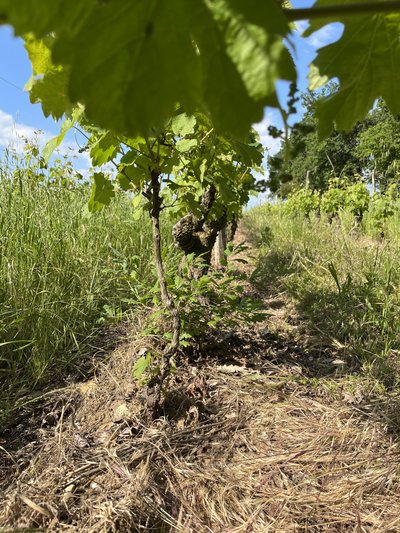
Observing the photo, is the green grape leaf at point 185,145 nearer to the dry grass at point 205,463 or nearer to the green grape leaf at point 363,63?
the green grape leaf at point 363,63

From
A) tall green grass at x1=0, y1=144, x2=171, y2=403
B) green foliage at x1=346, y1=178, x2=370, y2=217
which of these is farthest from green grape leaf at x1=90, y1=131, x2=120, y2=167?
green foliage at x1=346, y1=178, x2=370, y2=217

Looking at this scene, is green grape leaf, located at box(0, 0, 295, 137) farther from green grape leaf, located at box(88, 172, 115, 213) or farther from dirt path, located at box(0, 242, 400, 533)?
dirt path, located at box(0, 242, 400, 533)

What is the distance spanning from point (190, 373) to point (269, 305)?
1.63 meters

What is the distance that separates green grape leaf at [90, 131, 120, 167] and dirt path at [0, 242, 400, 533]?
3.57 feet

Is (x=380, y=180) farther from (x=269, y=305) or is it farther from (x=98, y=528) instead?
(x=98, y=528)

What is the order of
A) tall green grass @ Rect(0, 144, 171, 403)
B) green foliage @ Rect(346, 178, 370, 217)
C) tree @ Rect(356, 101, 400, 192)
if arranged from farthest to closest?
tree @ Rect(356, 101, 400, 192)
green foliage @ Rect(346, 178, 370, 217)
tall green grass @ Rect(0, 144, 171, 403)

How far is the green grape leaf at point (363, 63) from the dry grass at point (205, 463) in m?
1.29

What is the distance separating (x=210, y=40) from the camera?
0.93 feet

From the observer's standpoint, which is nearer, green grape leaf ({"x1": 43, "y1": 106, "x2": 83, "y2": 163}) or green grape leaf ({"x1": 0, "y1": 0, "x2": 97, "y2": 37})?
green grape leaf ({"x1": 0, "y1": 0, "x2": 97, "y2": 37})

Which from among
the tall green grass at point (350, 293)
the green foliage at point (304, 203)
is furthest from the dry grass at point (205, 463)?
the green foliage at point (304, 203)

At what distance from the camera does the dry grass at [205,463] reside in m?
1.35

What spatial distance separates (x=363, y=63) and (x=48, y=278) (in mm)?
2278

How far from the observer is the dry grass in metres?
1.35

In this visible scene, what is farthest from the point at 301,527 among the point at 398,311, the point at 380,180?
the point at 380,180
